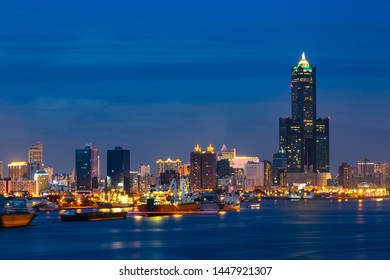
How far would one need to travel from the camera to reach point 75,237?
78.8 metres

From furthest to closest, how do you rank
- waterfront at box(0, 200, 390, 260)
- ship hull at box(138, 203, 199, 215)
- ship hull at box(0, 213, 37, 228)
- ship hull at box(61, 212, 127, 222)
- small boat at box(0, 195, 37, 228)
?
ship hull at box(138, 203, 199, 215), ship hull at box(61, 212, 127, 222), small boat at box(0, 195, 37, 228), ship hull at box(0, 213, 37, 228), waterfront at box(0, 200, 390, 260)

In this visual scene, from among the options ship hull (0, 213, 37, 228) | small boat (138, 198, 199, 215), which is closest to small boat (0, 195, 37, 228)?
ship hull (0, 213, 37, 228)

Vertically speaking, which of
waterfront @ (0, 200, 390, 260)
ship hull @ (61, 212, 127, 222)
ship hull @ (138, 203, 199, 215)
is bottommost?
waterfront @ (0, 200, 390, 260)

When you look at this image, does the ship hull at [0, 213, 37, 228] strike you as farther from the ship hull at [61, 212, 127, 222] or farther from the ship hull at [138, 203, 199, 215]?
the ship hull at [138, 203, 199, 215]

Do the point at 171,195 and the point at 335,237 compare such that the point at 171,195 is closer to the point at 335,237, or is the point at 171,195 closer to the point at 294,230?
the point at 294,230

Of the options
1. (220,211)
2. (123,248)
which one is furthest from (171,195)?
(123,248)

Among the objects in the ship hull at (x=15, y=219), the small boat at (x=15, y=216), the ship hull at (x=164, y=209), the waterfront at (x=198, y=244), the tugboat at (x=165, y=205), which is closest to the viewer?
the waterfront at (x=198, y=244)

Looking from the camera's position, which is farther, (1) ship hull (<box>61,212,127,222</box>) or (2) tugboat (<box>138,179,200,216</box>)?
(2) tugboat (<box>138,179,200,216</box>)

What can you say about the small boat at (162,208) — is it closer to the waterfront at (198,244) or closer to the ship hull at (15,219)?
the ship hull at (15,219)

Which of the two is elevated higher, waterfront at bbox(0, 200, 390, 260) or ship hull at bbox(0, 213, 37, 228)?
ship hull at bbox(0, 213, 37, 228)

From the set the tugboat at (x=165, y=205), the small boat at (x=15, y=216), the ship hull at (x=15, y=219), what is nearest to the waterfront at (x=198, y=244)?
the ship hull at (x=15, y=219)

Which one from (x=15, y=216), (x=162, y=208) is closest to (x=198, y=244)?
(x=15, y=216)

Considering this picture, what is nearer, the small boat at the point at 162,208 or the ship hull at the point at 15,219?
the ship hull at the point at 15,219
